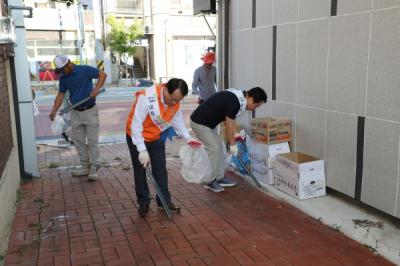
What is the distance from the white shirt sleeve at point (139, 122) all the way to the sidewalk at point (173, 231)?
0.88m

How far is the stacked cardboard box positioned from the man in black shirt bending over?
0.38m

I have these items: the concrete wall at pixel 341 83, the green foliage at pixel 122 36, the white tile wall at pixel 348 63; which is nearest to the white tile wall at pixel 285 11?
the concrete wall at pixel 341 83

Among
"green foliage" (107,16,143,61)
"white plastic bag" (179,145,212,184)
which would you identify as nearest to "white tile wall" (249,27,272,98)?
"white plastic bag" (179,145,212,184)

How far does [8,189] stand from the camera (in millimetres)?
4652

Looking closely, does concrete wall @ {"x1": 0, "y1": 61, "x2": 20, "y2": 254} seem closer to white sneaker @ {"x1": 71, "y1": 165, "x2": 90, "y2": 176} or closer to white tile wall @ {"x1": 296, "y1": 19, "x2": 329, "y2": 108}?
white sneaker @ {"x1": 71, "y1": 165, "x2": 90, "y2": 176}

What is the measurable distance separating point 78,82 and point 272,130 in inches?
108

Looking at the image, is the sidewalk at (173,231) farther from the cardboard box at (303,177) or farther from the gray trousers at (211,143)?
the gray trousers at (211,143)

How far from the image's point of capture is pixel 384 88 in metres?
4.04

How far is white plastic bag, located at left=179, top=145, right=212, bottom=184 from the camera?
5.02 m

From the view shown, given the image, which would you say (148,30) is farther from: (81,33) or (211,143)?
(211,143)

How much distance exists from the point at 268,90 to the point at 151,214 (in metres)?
2.57

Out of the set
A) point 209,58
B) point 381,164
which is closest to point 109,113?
point 209,58

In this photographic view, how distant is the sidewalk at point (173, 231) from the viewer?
370 centimetres

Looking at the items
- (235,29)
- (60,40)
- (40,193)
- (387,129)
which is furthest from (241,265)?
(60,40)
